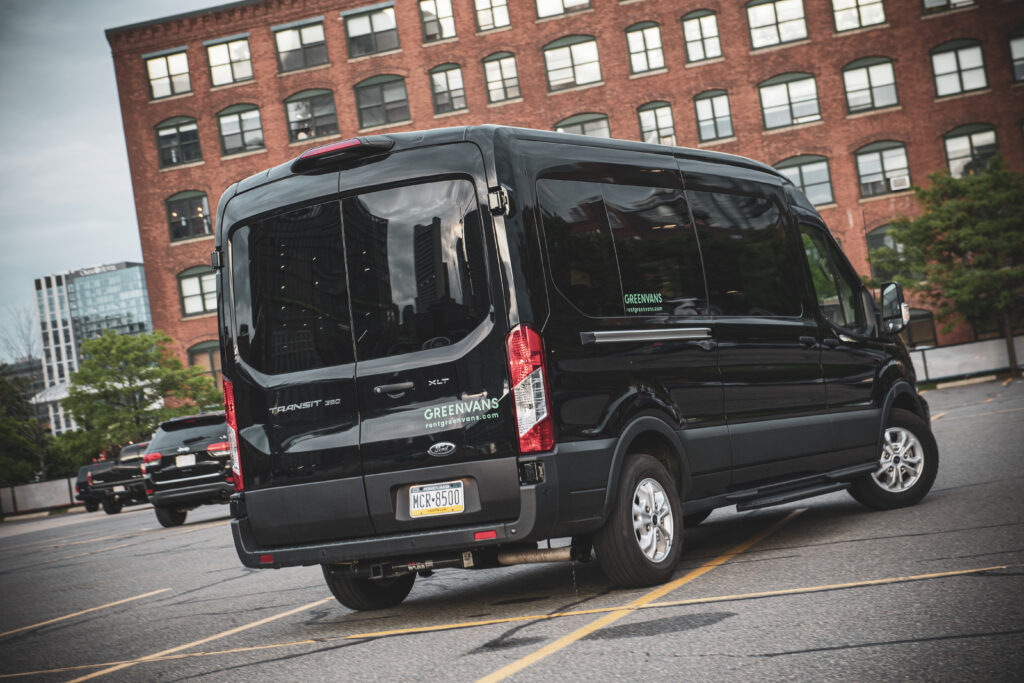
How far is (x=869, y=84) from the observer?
43719 mm

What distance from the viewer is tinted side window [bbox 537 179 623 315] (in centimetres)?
592

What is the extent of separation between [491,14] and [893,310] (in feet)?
129

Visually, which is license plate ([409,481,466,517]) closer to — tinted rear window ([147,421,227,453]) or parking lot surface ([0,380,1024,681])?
parking lot surface ([0,380,1024,681])

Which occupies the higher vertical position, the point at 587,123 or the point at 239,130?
the point at 239,130

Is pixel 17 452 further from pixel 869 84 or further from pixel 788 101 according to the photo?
pixel 869 84

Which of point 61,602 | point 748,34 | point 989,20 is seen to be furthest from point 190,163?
point 61,602

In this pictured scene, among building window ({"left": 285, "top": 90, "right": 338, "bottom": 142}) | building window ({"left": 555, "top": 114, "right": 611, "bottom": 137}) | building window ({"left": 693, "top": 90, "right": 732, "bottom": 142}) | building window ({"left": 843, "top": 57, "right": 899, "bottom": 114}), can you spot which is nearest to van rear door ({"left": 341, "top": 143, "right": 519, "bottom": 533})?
building window ({"left": 555, "top": 114, "right": 611, "bottom": 137})

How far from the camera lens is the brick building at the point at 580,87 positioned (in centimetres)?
4325

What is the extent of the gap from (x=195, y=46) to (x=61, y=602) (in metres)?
42.0

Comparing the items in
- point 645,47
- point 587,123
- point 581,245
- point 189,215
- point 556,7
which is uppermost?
point 556,7

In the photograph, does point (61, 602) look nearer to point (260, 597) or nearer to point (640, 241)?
point (260, 597)

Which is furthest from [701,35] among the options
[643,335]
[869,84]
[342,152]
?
[342,152]

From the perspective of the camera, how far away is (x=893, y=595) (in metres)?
5.21

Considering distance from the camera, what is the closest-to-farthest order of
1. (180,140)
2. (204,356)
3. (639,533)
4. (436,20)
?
1. (639,533)
2. (436,20)
3. (204,356)
4. (180,140)
